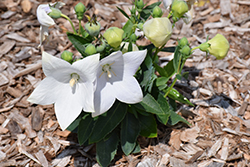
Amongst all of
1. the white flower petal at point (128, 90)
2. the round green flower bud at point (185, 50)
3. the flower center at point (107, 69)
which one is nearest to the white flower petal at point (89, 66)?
the flower center at point (107, 69)

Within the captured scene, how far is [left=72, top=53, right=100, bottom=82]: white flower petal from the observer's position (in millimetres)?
1856

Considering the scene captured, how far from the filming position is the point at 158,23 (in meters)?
2.16

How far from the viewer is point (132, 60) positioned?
211cm

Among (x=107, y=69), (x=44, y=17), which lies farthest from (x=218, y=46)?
(x=44, y=17)

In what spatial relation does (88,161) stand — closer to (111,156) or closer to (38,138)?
(111,156)

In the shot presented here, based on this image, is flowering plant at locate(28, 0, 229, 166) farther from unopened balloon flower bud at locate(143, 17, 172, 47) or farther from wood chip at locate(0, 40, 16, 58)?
wood chip at locate(0, 40, 16, 58)

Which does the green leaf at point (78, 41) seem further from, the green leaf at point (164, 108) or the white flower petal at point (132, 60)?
the green leaf at point (164, 108)

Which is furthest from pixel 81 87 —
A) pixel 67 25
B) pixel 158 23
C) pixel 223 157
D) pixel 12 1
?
pixel 12 1

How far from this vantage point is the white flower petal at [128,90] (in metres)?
2.15

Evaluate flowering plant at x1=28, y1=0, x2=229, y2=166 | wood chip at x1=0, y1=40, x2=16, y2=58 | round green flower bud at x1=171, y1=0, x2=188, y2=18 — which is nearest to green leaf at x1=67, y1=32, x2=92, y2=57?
flowering plant at x1=28, y1=0, x2=229, y2=166

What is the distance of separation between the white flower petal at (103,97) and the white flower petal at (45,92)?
13.9 inches

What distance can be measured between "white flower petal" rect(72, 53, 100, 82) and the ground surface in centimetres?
77

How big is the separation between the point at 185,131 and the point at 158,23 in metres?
1.50

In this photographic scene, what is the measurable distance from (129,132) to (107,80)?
753mm
